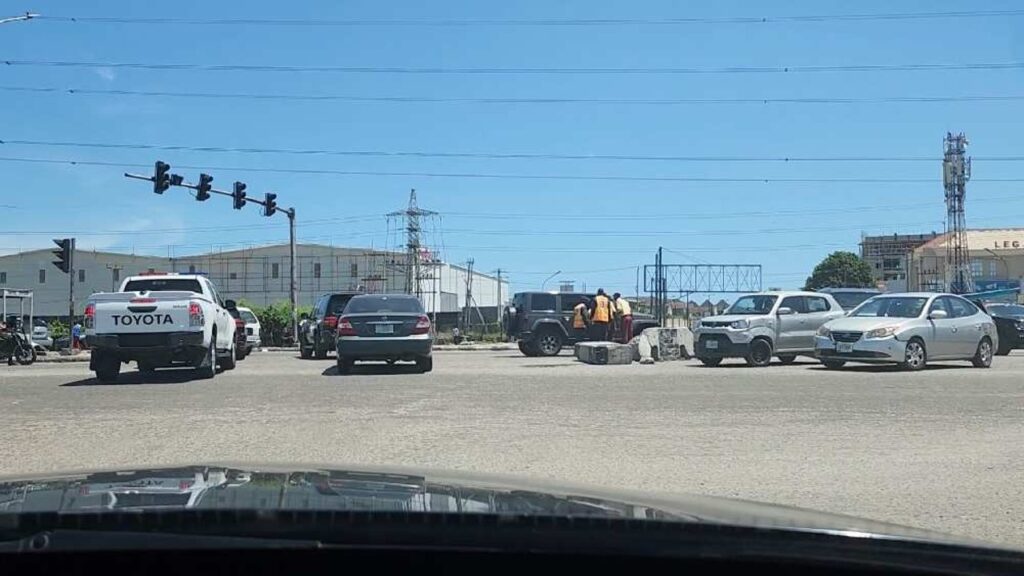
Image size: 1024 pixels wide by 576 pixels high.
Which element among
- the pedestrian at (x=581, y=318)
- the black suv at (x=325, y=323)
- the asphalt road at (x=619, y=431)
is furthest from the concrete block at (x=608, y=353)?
the black suv at (x=325, y=323)

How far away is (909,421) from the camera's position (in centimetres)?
1047

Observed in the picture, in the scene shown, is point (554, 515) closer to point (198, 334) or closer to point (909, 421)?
point (909, 421)

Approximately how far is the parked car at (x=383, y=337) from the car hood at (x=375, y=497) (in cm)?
1345

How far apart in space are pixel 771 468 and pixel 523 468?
202 cm

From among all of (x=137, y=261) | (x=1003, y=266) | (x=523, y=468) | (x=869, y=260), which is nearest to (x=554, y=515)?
(x=523, y=468)

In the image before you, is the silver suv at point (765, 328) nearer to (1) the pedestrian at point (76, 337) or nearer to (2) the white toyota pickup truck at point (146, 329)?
(2) the white toyota pickup truck at point (146, 329)

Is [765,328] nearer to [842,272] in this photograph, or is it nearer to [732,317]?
[732,317]

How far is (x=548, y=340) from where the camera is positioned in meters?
25.2

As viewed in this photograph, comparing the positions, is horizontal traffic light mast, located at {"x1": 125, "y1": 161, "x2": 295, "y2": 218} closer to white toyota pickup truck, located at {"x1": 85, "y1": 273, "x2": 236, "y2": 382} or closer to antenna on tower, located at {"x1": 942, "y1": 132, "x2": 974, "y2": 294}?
white toyota pickup truck, located at {"x1": 85, "y1": 273, "x2": 236, "y2": 382}

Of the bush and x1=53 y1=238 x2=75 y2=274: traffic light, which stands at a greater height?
x1=53 y1=238 x2=75 y2=274: traffic light

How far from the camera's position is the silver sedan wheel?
17.3m

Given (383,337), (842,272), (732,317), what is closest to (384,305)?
(383,337)

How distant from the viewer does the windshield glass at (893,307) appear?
18.0 meters

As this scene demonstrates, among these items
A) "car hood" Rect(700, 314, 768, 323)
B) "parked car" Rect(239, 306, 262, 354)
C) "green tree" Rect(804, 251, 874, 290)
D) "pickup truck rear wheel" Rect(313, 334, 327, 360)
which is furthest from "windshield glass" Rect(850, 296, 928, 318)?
"green tree" Rect(804, 251, 874, 290)
